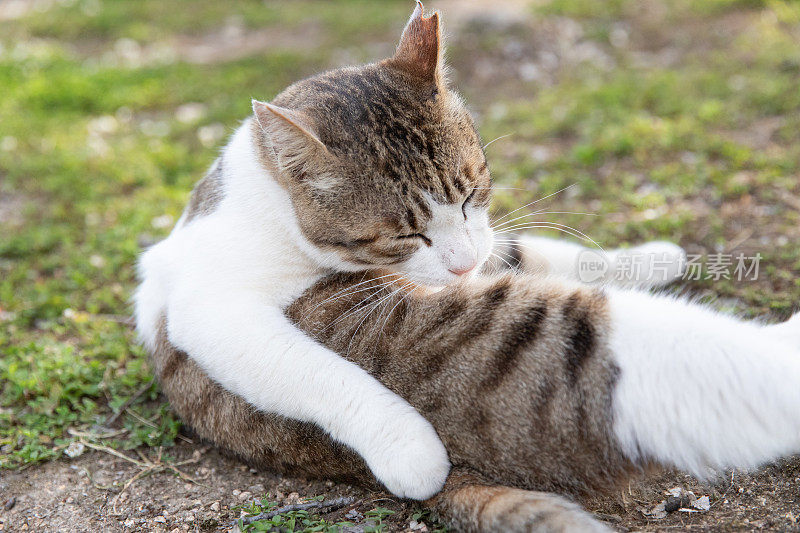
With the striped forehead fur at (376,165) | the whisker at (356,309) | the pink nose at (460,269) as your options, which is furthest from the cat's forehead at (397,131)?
the whisker at (356,309)

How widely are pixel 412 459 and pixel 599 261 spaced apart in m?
1.79

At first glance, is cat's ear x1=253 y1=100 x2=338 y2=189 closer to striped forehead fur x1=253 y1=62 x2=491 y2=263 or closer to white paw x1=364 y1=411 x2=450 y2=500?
striped forehead fur x1=253 y1=62 x2=491 y2=263

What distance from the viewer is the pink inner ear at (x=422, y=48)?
3059 mm

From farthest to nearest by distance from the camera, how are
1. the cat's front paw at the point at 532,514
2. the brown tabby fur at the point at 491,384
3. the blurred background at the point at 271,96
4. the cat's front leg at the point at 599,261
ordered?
the blurred background at the point at 271,96
the cat's front leg at the point at 599,261
the brown tabby fur at the point at 491,384
the cat's front paw at the point at 532,514

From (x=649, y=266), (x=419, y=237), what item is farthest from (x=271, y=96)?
(x=419, y=237)

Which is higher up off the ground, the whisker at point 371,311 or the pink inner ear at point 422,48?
the pink inner ear at point 422,48

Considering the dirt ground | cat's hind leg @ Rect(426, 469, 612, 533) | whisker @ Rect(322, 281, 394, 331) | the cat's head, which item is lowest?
the dirt ground

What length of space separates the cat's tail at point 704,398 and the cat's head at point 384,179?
800 mm

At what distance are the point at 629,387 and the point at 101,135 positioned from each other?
5748 mm

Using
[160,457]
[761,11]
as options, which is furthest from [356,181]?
[761,11]

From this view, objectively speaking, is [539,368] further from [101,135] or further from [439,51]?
[101,135]

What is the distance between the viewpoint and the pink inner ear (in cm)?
306

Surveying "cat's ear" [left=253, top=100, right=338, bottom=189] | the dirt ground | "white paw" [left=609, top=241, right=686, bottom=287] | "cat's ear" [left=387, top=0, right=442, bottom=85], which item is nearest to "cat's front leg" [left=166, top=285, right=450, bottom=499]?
the dirt ground

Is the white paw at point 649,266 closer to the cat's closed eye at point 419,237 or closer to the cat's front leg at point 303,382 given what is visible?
the cat's closed eye at point 419,237
